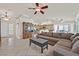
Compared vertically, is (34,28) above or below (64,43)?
above

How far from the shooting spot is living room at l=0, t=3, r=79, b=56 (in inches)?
125

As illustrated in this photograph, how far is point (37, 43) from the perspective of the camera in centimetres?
351

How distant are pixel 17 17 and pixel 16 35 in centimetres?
48

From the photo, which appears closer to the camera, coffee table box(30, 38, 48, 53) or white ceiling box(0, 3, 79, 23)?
white ceiling box(0, 3, 79, 23)

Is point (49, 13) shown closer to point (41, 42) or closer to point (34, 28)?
point (34, 28)

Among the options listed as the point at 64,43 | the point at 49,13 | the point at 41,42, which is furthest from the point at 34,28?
the point at 64,43

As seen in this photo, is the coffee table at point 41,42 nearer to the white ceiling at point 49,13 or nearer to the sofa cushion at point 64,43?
the sofa cushion at point 64,43

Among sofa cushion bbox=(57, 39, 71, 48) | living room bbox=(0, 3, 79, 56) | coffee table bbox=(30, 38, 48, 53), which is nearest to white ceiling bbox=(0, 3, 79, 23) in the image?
living room bbox=(0, 3, 79, 56)

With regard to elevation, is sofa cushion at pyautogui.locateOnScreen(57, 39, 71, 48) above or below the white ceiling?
below

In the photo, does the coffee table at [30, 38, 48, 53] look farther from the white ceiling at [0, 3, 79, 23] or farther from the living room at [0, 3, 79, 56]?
the white ceiling at [0, 3, 79, 23]

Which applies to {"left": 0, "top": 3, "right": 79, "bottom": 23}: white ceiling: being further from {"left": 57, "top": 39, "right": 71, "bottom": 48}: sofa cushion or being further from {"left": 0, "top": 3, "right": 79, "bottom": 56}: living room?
{"left": 57, "top": 39, "right": 71, "bottom": 48}: sofa cushion

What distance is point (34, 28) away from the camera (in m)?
3.39

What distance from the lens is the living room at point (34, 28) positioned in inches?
125

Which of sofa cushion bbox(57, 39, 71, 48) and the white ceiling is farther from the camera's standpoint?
sofa cushion bbox(57, 39, 71, 48)
